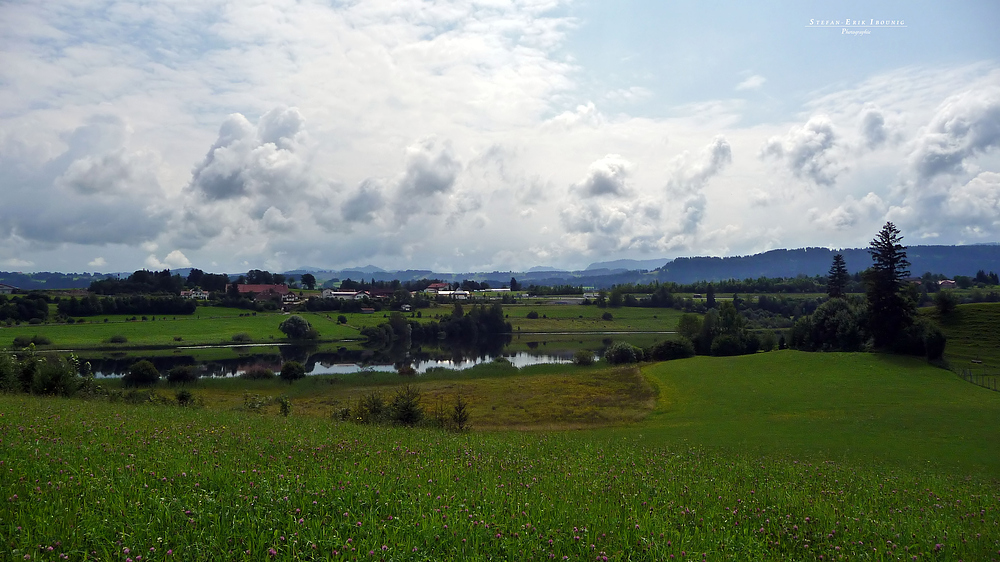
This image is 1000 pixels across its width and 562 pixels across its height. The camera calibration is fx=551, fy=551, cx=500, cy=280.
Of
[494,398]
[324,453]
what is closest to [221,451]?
[324,453]

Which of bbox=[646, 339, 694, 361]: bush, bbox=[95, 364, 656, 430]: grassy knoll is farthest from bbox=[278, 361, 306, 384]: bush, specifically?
bbox=[646, 339, 694, 361]: bush

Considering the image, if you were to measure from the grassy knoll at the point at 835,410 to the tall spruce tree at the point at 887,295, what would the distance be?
4.97 meters

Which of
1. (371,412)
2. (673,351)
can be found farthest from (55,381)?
(673,351)

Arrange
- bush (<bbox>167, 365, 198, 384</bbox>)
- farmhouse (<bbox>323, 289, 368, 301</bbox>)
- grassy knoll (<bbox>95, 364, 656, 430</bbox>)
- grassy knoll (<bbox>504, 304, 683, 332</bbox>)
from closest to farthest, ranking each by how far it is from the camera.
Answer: grassy knoll (<bbox>95, 364, 656, 430</bbox>)
bush (<bbox>167, 365, 198, 384</bbox>)
grassy knoll (<bbox>504, 304, 683, 332</bbox>)
farmhouse (<bbox>323, 289, 368, 301</bbox>)

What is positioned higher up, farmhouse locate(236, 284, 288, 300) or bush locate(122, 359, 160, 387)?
Result: farmhouse locate(236, 284, 288, 300)

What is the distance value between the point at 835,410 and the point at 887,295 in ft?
92.8

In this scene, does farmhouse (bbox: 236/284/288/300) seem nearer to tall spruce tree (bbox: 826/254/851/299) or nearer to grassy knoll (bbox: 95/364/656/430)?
grassy knoll (bbox: 95/364/656/430)

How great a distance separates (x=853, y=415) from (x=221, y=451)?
33.6 meters

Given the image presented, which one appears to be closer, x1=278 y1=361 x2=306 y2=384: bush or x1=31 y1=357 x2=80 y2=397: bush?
x1=31 y1=357 x2=80 y2=397: bush

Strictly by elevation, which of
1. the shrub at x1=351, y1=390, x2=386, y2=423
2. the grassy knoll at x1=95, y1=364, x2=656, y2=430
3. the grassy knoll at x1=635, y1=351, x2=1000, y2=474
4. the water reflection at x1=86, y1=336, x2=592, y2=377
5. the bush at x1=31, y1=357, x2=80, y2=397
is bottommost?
the water reflection at x1=86, y1=336, x2=592, y2=377

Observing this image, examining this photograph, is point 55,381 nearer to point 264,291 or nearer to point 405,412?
point 405,412

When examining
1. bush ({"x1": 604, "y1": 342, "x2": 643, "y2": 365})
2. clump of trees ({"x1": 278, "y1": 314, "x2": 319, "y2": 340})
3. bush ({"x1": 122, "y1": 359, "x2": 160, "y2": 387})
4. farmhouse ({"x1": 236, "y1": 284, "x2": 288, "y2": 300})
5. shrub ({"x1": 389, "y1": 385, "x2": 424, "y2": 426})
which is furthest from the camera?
farmhouse ({"x1": 236, "y1": 284, "x2": 288, "y2": 300})

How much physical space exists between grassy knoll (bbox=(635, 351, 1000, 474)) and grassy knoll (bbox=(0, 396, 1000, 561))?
1230 cm

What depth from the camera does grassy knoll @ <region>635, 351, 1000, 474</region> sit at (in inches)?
880
